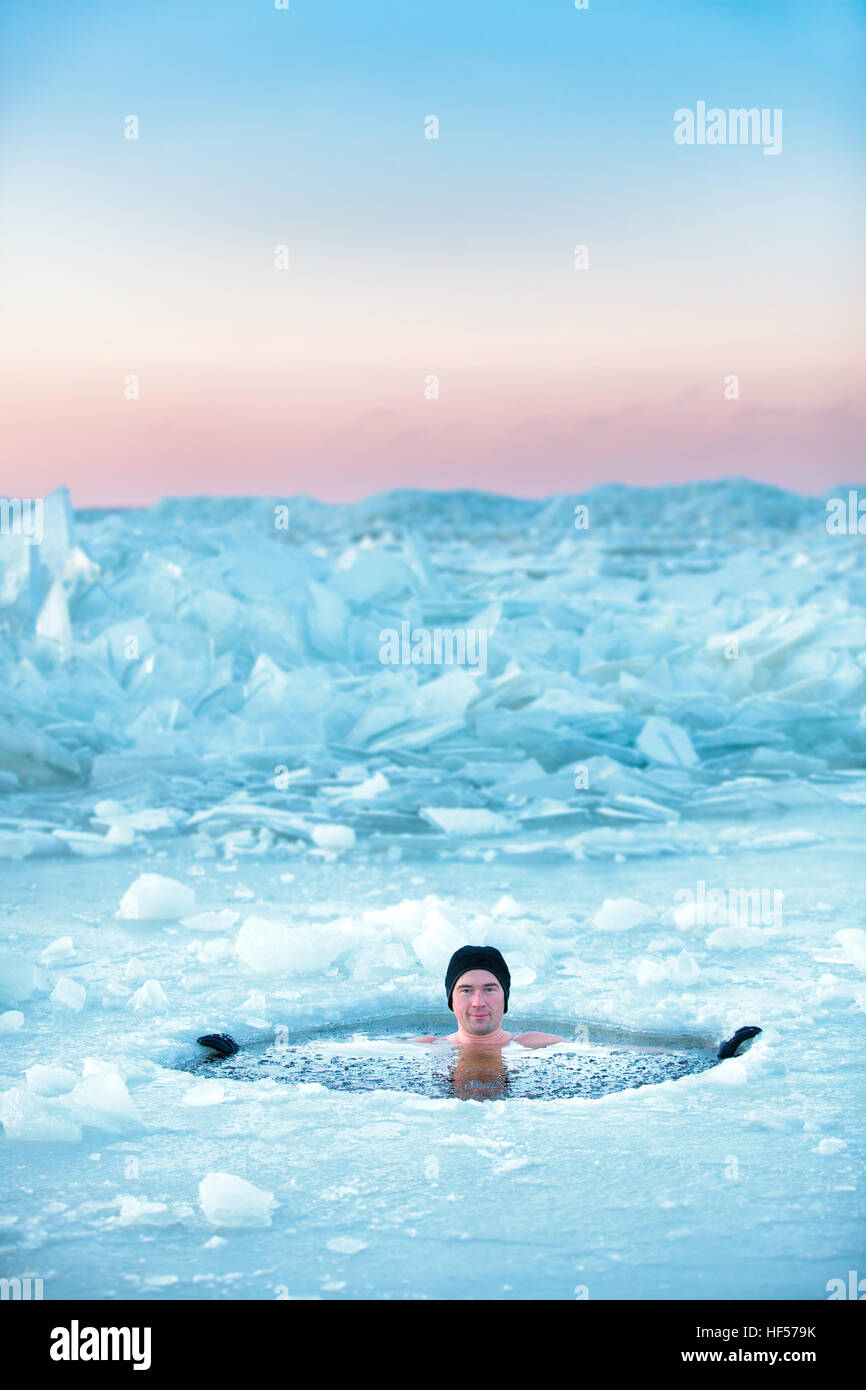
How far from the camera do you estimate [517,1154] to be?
7.81 feet

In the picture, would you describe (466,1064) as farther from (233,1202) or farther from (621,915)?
(621,915)

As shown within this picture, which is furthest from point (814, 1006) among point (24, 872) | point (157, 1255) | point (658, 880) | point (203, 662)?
point (203, 662)

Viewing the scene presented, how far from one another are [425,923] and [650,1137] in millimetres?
1496

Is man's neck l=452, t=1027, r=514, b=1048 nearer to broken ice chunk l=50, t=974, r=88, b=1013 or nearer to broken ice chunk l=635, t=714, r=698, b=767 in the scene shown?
broken ice chunk l=50, t=974, r=88, b=1013

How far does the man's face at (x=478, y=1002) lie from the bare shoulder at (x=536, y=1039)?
64 mm

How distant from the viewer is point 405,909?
3.96 metres

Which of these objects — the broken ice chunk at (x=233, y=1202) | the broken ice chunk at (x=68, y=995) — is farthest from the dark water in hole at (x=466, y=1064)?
the broken ice chunk at (x=233, y=1202)

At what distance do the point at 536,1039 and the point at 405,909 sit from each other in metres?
0.93

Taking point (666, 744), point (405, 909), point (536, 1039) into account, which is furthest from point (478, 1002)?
point (666, 744)

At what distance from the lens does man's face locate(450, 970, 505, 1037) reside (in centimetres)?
306

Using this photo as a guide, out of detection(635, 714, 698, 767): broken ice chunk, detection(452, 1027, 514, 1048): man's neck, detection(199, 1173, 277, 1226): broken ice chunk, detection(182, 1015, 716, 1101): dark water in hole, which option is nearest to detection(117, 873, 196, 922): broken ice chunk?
detection(182, 1015, 716, 1101): dark water in hole

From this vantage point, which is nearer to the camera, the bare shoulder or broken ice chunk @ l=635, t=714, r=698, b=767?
the bare shoulder

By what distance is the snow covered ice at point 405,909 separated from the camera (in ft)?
6.91
